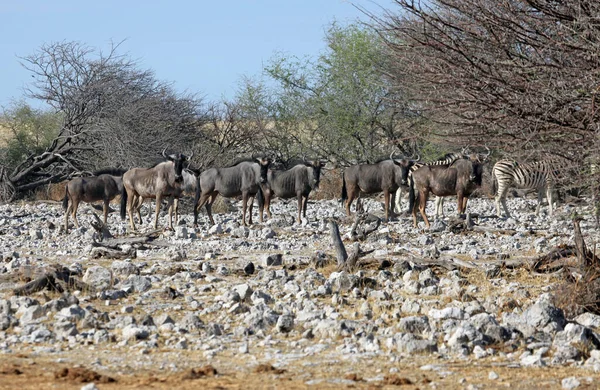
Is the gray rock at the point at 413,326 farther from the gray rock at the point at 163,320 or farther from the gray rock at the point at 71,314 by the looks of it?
the gray rock at the point at 71,314

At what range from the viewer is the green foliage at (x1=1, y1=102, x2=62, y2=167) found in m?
32.5

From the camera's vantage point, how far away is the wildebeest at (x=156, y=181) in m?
20.5

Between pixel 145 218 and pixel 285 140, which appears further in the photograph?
pixel 285 140

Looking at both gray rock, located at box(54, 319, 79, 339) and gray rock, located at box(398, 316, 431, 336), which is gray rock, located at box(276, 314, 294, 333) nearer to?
gray rock, located at box(398, 316, 431, 336)

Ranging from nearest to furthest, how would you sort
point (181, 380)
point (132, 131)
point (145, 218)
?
1. point (181, 380)
2. point (145, 218)
3. point (132, 131)

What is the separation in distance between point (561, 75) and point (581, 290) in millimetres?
1930

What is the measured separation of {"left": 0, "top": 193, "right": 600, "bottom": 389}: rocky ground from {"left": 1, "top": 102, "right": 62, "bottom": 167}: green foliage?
19.7 meters

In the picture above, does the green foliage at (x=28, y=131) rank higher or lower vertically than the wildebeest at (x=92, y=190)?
higher

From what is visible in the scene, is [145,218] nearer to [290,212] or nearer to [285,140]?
[290,212]

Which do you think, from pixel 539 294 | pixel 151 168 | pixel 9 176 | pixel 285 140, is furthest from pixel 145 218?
pixel 539 294

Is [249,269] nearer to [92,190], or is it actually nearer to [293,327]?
[293,327]

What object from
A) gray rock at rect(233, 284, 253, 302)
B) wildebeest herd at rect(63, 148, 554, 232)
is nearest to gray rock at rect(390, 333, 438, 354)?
gray rock at rect(233, 284, 253, 302)

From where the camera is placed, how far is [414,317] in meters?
8.01

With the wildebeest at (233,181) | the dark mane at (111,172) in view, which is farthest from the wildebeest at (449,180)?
the dark mane at (111,172)
